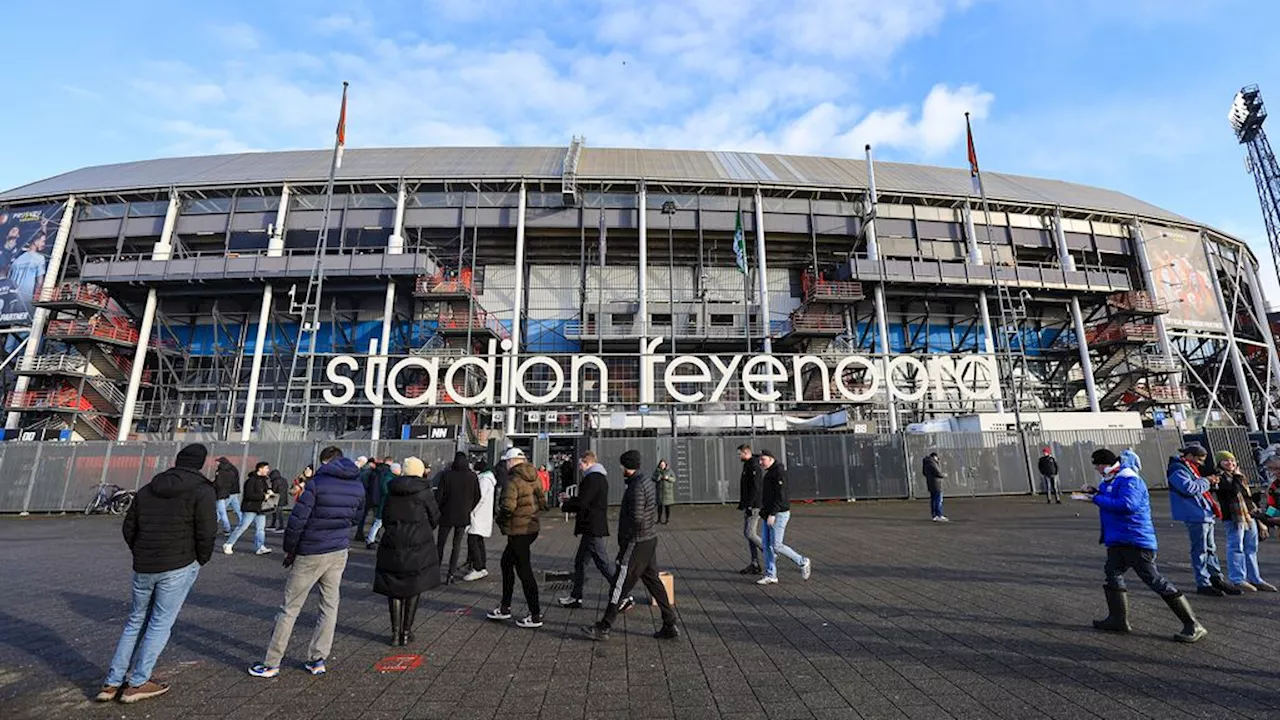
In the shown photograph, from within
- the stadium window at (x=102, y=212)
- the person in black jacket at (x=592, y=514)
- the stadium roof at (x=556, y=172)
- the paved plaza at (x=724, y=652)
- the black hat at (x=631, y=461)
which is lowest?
the paved plaza at (x=724, y=652)

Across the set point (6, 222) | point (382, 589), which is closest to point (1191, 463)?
point (382, 589)

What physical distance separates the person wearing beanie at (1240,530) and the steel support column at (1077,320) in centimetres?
3066

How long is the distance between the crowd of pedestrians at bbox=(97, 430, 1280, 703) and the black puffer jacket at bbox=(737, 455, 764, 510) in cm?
2

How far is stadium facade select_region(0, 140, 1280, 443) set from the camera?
101ft

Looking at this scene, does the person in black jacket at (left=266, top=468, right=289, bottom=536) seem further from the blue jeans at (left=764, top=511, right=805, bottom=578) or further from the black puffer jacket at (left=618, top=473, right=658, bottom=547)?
the blue jeans at (left=764, top=511, right=805, bottom=578)

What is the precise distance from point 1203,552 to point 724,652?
6.06 meters

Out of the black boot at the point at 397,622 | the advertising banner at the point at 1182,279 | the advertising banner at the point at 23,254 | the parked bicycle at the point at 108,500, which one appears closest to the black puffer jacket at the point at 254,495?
the black boot at the point at 397,622

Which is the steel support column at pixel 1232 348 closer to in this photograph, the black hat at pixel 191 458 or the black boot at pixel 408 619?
the black boot at pixel 408 619

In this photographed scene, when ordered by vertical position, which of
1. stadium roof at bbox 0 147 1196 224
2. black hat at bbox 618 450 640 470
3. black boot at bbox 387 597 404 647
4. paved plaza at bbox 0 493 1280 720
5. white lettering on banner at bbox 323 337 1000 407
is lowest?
paved plaza at bbox 0 493 1280 720

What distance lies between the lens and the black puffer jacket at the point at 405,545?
476 centimetres

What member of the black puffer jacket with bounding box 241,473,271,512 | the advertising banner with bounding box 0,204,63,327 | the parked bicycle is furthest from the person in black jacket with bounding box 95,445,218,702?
the advertising banner with bounding box 0,204,63,327

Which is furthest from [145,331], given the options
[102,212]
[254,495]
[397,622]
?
[397,622]

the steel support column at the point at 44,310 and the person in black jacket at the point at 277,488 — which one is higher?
the steel support column at the point at 44,310

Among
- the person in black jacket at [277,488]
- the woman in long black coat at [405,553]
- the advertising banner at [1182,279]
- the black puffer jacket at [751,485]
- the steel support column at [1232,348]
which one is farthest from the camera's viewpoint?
the advertising banner at [1182,279]
